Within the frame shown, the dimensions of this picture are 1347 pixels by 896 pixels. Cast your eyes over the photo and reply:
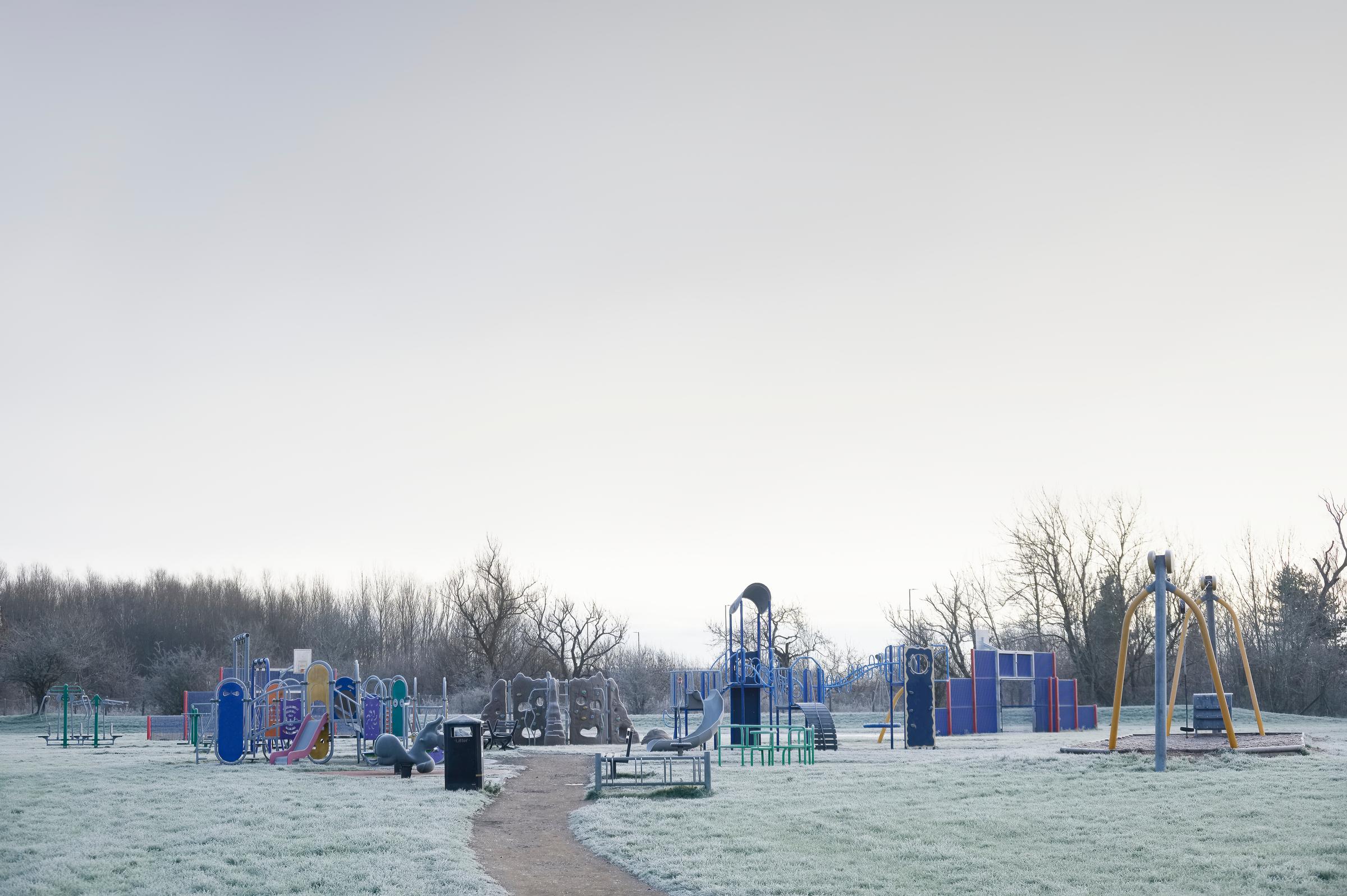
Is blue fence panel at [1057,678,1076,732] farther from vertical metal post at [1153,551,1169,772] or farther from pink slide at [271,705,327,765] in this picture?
pink slide at [271,705,327,765]

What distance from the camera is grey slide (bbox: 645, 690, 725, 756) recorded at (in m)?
21.8

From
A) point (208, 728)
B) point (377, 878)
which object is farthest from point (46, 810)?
point (208, 728)

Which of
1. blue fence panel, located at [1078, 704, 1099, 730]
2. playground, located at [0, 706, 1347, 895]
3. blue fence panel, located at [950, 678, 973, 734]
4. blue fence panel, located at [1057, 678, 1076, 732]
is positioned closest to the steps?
playground, located at [0, 706, 1347, 895]

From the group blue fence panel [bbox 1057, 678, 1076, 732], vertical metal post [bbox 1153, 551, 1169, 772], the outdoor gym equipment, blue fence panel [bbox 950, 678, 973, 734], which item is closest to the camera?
vertical metal post [bbox 1153, 551, 1169, 772]

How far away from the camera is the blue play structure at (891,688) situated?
27641mm

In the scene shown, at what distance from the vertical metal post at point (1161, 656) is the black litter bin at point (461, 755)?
10878mm

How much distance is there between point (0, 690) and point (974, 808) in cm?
6643

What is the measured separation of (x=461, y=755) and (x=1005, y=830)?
9092 millimetres

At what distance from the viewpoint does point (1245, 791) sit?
1490cm

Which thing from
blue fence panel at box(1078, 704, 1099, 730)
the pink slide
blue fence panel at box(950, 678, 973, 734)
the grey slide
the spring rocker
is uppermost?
the spring rocker

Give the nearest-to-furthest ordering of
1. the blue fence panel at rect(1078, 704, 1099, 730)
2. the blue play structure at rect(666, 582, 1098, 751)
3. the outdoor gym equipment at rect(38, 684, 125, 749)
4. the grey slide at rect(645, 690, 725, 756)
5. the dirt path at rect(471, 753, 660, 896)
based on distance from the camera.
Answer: the dirt path at rect(471, 753, 660, 896)
the grey slide at rect(645, 690, 725, 756)
the blue play structure at rect(666, 582, 1098, 751)
the outdoor gym equipment at rect(38, 684, 125, 749)
the blue fence panel at rect(1078, 704, 1099, 730)

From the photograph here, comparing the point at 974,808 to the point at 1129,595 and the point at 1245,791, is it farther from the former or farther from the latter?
the point at 1129,595

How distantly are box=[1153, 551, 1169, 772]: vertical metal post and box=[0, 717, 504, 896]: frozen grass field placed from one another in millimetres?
10786

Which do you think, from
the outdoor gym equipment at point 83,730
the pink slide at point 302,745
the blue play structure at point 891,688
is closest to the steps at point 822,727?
the blue play structure at point 891,688
